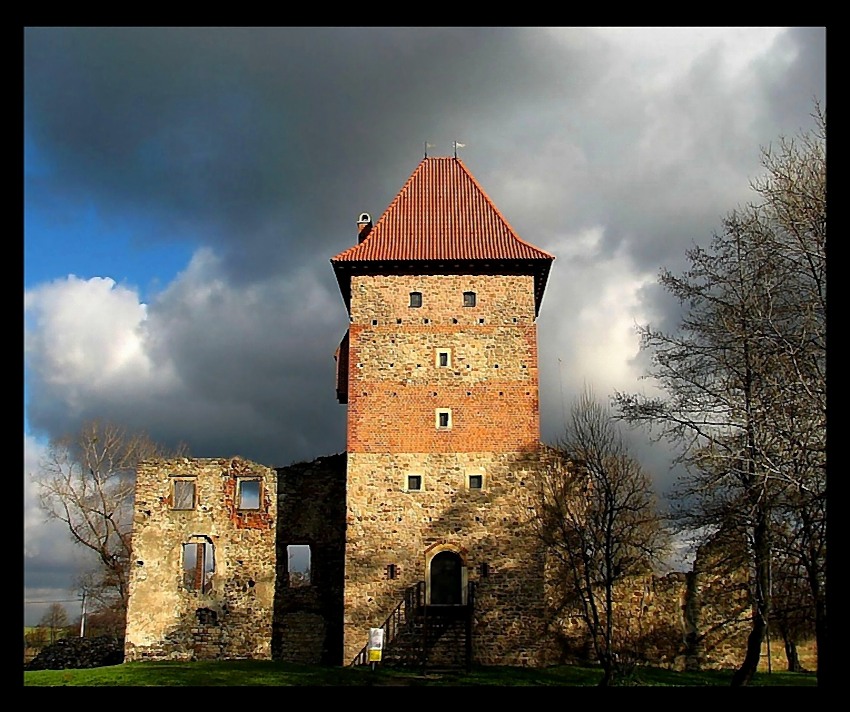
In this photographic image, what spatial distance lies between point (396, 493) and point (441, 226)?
8497 millimetres

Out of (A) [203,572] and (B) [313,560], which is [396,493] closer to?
(B) [313,560]

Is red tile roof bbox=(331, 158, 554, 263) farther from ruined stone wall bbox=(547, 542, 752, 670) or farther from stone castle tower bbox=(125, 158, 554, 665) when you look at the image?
ruined stone wall bbox=(547, 542, 752, 670)

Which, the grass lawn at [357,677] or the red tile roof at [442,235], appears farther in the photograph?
the red tile roof at [442,235]

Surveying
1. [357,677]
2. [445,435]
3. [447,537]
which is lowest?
[357,677]

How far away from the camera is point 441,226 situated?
28.5 m

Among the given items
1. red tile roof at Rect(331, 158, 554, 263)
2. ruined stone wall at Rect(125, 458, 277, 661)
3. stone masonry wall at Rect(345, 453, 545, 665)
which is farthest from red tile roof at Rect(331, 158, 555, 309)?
ruined stone wall at Rect(125, 458, 277, 661)

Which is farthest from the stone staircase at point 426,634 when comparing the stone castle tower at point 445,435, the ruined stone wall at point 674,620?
the ruined stone wall at point 674,620

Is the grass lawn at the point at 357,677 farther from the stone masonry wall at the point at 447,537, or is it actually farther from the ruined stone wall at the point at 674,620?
the stone masonry wall at the point at 447,537

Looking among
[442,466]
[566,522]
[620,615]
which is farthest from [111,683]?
[620,615]

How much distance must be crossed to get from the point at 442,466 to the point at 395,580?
3374mm

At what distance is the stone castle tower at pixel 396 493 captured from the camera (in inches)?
993

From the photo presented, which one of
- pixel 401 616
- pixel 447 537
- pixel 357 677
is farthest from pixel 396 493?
pixel 357 677

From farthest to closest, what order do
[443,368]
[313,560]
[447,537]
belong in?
1. [313,560]
2. [443,368]
3. [447,537]

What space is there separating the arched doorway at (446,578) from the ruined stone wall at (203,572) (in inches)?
221
